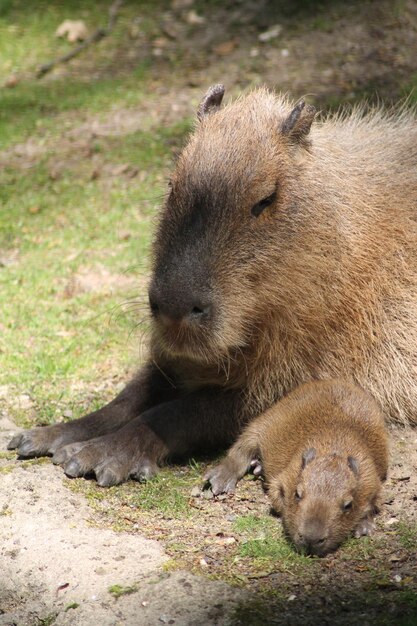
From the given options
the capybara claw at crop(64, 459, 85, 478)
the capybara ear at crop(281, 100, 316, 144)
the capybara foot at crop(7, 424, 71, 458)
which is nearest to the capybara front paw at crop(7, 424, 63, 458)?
the capybara foot at crop(7, 424, 71, 458)

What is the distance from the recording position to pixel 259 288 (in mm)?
4582

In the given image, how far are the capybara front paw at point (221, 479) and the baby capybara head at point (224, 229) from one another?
533 millimetres

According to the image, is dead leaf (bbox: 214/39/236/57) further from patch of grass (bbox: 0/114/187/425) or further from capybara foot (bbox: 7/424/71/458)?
capybara foot (bbox: 7/424/71/458)

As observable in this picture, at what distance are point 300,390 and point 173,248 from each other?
0.94 meters

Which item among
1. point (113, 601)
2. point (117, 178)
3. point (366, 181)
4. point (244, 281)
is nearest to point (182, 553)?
point (113, 601)

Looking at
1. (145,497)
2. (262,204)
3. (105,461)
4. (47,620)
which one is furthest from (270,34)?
(47,620)

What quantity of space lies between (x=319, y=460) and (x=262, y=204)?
1.19 meters

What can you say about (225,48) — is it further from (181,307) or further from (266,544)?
(266,544)

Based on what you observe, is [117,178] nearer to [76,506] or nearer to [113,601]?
[76,506]

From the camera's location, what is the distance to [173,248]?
4449 millimetres

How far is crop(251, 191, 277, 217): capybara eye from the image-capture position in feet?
14.9

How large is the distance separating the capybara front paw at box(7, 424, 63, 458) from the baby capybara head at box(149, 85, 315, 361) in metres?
0.83

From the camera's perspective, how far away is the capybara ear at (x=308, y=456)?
4.16 metres

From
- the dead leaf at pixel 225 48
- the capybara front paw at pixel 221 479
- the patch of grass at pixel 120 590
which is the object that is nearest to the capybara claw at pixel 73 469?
the capybara front paw at pixel 221 479
